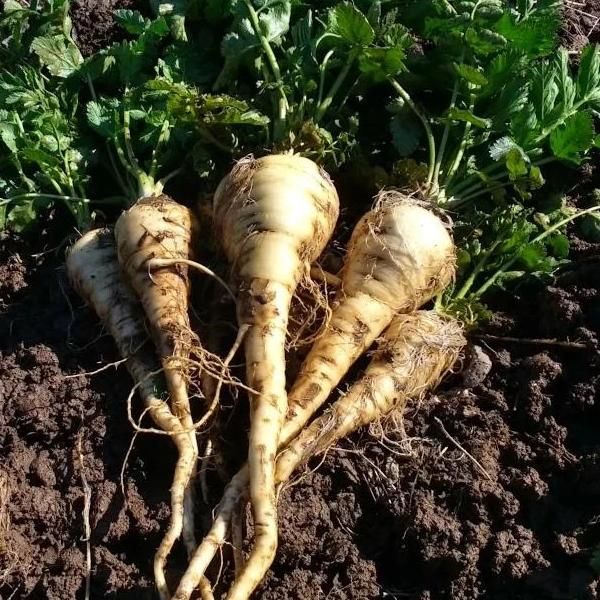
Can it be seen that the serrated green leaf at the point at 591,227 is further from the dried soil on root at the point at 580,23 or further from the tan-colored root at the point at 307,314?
the tan-colored root at the point at 307,314

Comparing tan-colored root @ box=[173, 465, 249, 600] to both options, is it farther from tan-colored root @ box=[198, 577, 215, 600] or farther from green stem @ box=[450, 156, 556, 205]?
green stem @ box=[450, 156, 556, 205]

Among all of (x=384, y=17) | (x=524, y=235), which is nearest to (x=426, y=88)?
(x=384, y=17)

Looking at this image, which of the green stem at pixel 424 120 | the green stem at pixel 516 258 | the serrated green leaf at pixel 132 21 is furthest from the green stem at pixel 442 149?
the serrated green leaf at pixel 132 21

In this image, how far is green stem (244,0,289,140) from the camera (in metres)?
4.04

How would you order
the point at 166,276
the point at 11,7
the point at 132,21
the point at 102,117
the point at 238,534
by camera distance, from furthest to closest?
1. the point at 11,7
2. the point at 132,21
3. the point at 102,117
4. the point at 166,276
5. the point at 238,534

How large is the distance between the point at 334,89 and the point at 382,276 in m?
1.01

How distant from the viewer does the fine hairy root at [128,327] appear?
321cm

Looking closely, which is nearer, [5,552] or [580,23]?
[5,552]

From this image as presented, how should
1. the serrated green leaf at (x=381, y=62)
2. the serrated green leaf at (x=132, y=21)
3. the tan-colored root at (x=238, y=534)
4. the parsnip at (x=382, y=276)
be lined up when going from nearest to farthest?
the tan-colored root at (x=238, y=534) → the parsnip at (x=382, y=276) → the serrated green leaf at (x=381, y=62) → the serrated green leaf at (x=132, y=21)

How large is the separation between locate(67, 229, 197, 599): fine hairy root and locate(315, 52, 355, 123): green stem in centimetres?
112

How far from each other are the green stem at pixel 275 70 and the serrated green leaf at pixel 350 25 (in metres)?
0.31

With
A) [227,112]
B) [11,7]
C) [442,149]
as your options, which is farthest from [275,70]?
[11,7]

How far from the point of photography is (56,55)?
4.46m

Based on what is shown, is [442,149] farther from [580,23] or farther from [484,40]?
[580,23]
